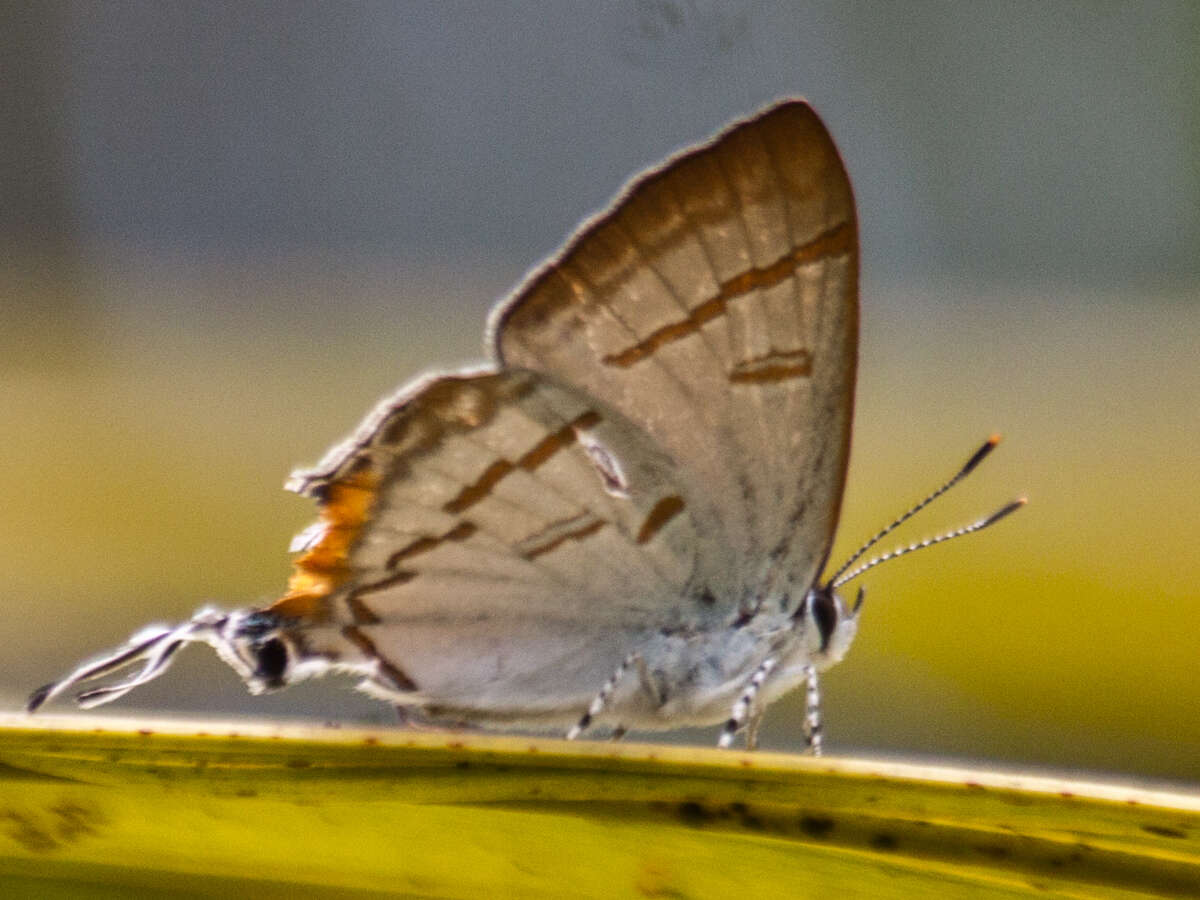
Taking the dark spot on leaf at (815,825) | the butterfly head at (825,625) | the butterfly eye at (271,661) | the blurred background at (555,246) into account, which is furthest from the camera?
the blurred background at (555,246)

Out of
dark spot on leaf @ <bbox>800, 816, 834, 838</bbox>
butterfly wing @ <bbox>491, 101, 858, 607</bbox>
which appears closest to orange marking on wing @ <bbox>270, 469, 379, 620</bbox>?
butterfly wing @ <bbox>491, 101, 858, 607</bbox>

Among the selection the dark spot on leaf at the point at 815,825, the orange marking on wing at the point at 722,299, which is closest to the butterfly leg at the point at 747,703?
the orange marking on wing at the point at 722,299

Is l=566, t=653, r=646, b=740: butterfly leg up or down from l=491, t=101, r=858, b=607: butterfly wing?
down

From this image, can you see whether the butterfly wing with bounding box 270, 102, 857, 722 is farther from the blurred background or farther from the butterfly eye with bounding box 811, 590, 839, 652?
the blurred background

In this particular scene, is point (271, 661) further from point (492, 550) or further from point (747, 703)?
point (747, 703)

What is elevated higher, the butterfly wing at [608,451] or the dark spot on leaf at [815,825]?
the butterfly wing at [608,451]

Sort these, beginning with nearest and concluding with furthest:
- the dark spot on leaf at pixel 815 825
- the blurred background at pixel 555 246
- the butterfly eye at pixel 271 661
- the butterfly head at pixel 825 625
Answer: the dark spot on leaf at pixel 815 825 < the butterfly eye at pixel 271 661 < the butterfly head at pixel 825 625 < the blurred background at pixel 555 246

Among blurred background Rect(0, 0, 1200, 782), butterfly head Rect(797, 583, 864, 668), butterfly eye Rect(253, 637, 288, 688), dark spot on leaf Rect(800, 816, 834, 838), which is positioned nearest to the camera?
dark spot on leaf Rect(800, 816, 834, 838)

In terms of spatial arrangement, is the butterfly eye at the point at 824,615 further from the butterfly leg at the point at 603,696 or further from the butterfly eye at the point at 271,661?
the butterfly eye at the point at 271,661
